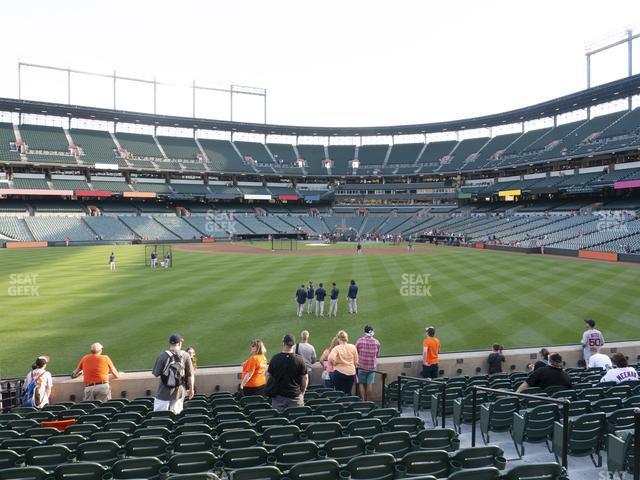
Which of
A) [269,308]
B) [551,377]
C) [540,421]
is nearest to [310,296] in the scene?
[269,308]

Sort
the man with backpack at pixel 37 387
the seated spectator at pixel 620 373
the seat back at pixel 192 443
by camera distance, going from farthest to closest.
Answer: the man with backpack at pixel 37 387, the seated spectator at pixel 620 373, the seat back at pixel 192 443

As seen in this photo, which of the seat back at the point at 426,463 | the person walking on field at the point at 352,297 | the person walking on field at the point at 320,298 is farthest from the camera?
the person walking on field at the point at 352,297

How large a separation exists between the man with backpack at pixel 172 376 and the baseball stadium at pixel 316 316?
0.05 m

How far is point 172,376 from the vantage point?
8.36 metres

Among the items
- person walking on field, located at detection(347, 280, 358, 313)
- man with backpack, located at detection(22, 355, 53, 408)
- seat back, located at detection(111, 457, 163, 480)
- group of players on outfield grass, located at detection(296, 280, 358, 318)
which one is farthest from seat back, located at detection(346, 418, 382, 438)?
person walking on field, located at detection(347, 280, 358, 313)

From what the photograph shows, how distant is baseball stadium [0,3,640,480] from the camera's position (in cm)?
607

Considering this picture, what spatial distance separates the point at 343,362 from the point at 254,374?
89.3 inches

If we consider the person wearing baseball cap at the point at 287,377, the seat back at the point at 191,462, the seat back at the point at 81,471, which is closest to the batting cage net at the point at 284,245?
the person wearing baseball cap at the point at 287,377

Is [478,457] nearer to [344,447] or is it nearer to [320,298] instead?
[344,447]

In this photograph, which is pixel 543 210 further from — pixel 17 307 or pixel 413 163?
pixel 17 307

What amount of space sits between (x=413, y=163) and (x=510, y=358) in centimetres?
9348

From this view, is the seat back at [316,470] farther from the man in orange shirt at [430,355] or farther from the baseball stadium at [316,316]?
the man in orange shirt at [430,355]

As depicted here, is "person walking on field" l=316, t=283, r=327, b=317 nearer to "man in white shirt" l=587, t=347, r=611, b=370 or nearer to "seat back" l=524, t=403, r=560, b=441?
"man in white shirt" l=587, t=347, r=611, b=370

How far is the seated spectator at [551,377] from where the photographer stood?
868 cm
